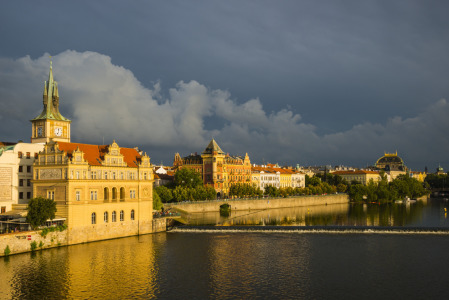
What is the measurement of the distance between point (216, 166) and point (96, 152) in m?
84.3

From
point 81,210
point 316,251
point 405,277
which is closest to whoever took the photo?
point 405,277

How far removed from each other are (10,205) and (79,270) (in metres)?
24.7

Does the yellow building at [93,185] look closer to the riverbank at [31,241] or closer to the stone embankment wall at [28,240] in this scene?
the riverbank at [31,241]

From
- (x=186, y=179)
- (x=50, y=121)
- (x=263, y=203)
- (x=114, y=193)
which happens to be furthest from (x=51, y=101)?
(x=263, y=203)

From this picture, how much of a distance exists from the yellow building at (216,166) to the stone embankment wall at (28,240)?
92466 millimetres

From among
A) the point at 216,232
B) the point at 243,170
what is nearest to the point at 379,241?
the point at 216,232

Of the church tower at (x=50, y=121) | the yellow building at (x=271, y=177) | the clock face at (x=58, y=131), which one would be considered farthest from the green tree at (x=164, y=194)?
the yellow building at (x=271, y=177)

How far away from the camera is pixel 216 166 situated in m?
154

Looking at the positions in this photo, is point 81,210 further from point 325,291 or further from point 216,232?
point 325,291

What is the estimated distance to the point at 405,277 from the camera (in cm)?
4694

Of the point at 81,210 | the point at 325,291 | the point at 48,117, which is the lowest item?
the point at 325,291

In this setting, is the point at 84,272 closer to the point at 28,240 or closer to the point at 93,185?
the point at 28,240

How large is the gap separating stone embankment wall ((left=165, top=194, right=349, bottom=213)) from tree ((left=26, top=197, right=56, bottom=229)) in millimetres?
45970

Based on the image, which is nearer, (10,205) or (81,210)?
(81,210)
